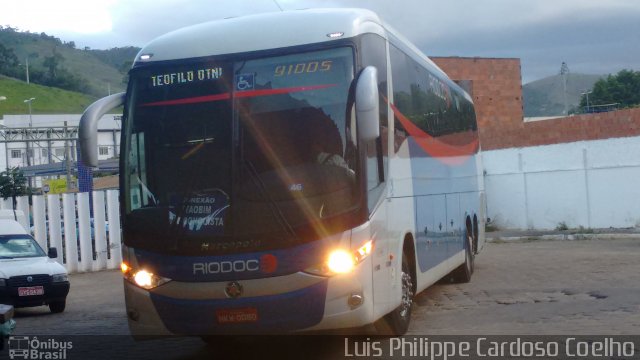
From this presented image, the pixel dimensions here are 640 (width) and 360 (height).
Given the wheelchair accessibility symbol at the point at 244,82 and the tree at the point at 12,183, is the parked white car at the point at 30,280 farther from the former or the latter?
the tree at the point at 12,183

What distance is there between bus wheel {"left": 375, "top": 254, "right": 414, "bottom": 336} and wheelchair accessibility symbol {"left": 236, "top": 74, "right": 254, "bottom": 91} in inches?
115

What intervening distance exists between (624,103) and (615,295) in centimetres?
6277

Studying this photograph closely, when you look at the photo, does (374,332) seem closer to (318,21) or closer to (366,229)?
(366,229)

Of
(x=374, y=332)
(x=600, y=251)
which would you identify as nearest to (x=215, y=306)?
(x=374, y=332)

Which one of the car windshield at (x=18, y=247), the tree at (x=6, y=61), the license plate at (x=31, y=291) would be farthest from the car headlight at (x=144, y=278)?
the tree at (x=6, y=61)

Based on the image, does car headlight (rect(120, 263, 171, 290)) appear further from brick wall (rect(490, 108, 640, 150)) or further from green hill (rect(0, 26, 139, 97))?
green hill (rect(0, 26, 139, 97))

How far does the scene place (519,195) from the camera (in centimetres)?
3200

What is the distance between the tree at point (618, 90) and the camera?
231 ft

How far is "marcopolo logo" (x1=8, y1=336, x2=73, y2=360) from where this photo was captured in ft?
31.6

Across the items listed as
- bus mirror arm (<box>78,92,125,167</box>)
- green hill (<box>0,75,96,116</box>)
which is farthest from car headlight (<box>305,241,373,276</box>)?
green hill (<box>0,75,96,116</box>)


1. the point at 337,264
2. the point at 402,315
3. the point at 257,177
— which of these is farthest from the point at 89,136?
the point at 402,315

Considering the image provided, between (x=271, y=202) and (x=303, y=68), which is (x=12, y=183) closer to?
(x=303, y=68)

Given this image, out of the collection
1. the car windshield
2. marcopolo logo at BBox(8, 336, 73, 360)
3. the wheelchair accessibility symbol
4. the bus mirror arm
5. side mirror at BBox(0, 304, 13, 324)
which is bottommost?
marcopolo logo at BBox(8, 336, 73, 360)

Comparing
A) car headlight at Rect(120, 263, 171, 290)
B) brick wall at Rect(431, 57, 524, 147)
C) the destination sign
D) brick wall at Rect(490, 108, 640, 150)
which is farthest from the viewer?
brick wall at Rect(431, 57, 524, 147)
